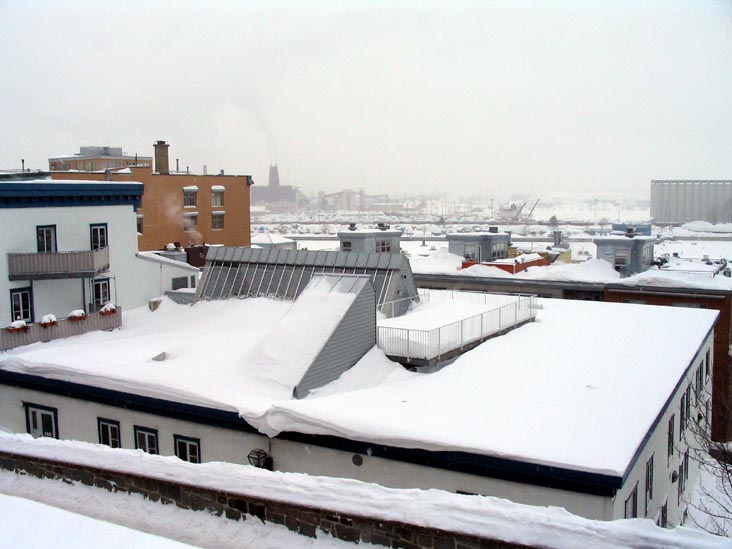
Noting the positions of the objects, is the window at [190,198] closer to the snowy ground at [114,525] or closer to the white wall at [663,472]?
the white wall at [663,472]

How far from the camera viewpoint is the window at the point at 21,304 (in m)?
23.5

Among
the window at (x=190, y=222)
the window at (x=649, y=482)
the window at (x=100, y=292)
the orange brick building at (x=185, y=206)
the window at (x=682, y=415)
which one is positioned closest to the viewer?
the window at (x=649, y=482)

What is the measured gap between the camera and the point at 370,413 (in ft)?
47.2

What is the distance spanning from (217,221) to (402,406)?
5189 centimetres

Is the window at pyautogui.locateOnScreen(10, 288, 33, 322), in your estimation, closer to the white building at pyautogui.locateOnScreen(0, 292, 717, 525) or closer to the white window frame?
the white building at pyautogui.locateOnScreen(0, 292, 717, 525)

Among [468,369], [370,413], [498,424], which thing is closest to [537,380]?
[468,369]

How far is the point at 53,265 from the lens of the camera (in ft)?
77.6

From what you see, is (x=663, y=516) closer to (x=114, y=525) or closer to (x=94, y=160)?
(x=114, y=525)

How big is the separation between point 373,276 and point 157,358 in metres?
6.81

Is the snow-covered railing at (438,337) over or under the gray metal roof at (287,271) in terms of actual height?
under

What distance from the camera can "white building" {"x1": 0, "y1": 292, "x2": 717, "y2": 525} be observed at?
1284 centimetres

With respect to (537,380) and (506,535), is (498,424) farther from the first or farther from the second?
(506,535)

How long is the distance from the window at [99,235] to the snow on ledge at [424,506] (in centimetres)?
1695

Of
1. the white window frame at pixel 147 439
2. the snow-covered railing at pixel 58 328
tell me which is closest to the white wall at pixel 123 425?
the white window frame at pixel 147 439
